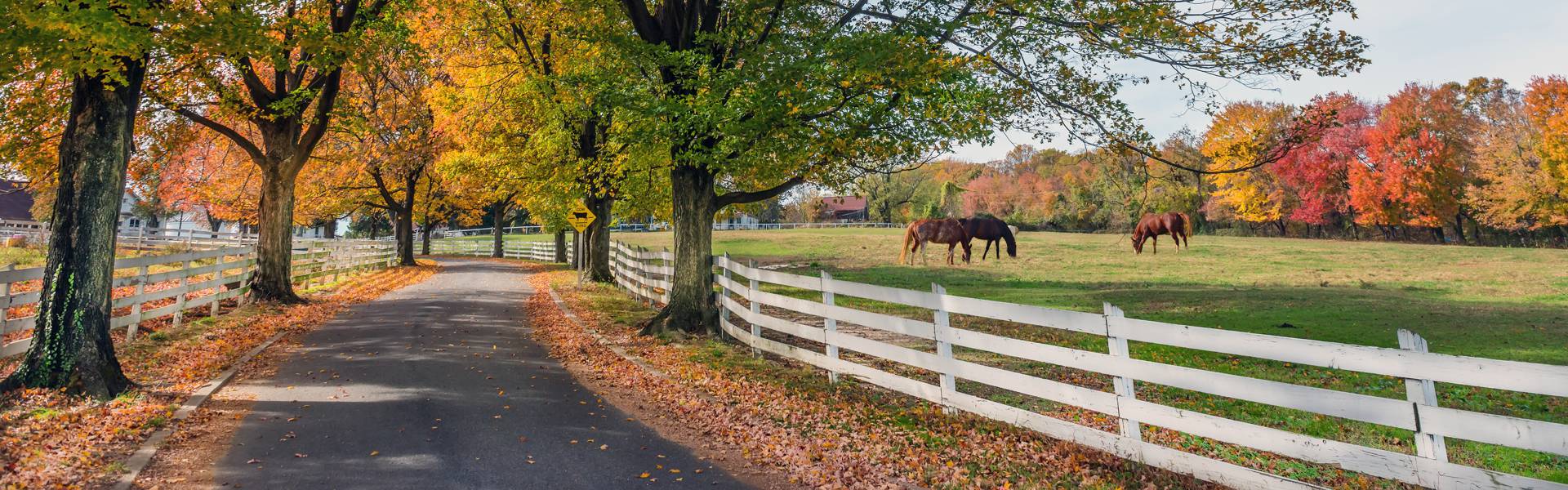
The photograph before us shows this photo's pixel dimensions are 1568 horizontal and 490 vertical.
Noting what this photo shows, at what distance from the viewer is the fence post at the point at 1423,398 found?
12.3ft

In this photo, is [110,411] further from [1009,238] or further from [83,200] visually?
[1009,238]

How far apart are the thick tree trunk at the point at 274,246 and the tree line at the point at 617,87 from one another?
5 centimetres

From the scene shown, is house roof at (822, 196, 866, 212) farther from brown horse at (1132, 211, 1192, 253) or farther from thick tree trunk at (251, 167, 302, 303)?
thick tree trunk at (251, 167, 302, 303)

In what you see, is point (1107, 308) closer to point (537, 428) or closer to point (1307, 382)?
point (537, 428)

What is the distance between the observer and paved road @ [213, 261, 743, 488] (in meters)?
5.14

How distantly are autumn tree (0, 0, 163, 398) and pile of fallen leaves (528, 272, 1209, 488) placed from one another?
15.2ft

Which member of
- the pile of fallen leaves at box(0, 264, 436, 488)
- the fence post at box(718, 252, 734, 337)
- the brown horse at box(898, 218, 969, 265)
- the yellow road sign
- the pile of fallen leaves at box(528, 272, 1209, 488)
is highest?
the yellow road sign

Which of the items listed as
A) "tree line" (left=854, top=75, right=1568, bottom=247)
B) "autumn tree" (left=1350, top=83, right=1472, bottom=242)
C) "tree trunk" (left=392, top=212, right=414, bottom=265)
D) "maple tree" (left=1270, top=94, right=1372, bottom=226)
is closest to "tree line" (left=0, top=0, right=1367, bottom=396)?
"tree trunk" (left=392, top=212, right=414, bottom=265)

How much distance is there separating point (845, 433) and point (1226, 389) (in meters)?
2.73

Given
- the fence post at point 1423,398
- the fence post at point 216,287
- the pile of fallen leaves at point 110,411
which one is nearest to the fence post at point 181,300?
the pile of fallen leaves at point 110,411

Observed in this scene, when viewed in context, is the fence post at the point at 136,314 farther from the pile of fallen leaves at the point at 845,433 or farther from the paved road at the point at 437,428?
the pile of fallen leaves at the point at 845,433

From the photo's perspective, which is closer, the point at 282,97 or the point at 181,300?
the point at 181,300

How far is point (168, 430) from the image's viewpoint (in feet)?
20.5

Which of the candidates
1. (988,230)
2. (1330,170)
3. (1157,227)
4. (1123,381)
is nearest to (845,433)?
(1123,381)
